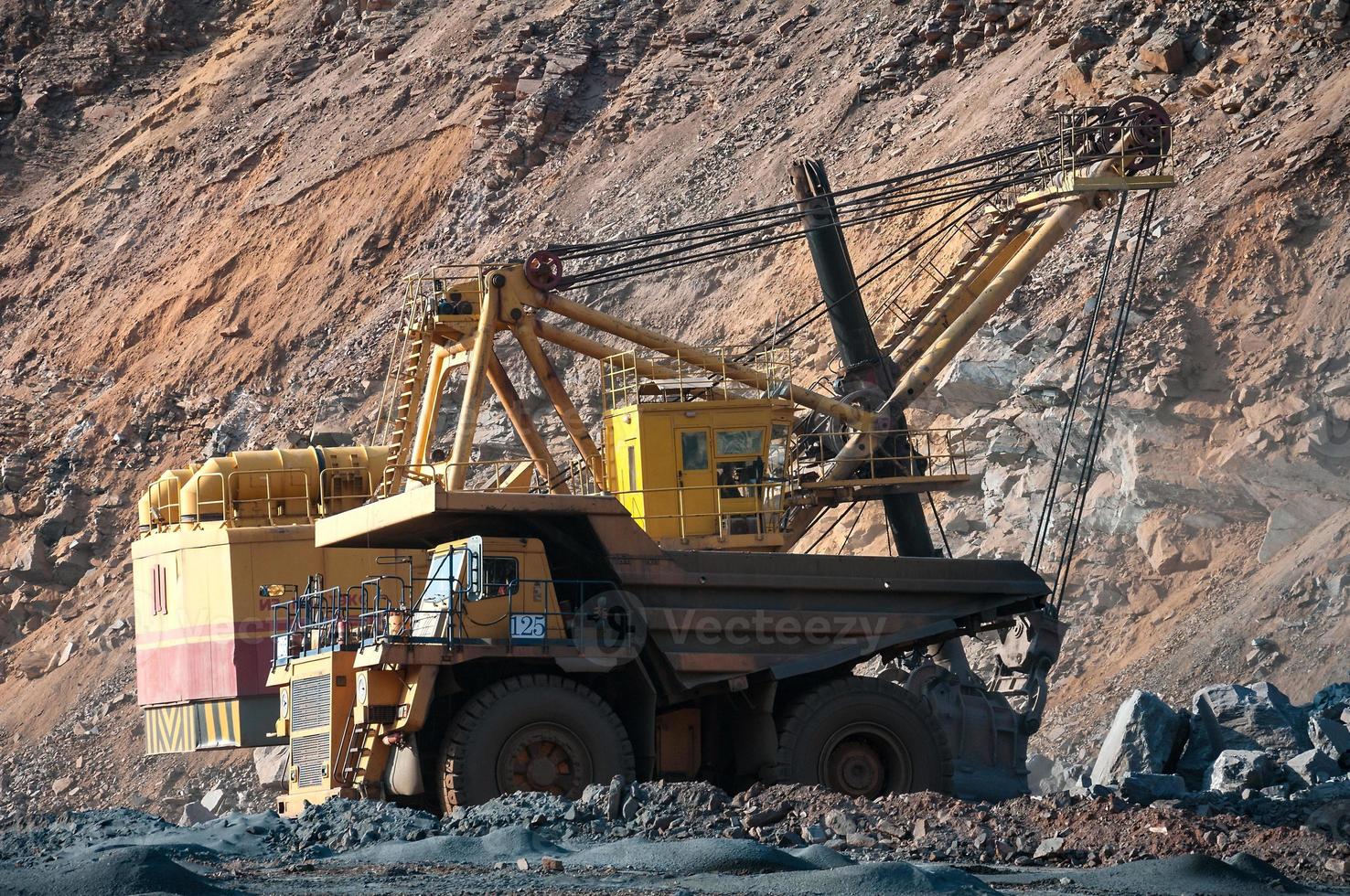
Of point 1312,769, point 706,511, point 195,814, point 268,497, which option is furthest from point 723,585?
point 195,814

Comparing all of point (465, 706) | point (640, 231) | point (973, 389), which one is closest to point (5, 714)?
point (640, 231)

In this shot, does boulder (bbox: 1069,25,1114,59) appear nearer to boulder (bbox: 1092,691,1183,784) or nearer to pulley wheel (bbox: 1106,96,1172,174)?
pulley wheel (bbox: 1106,96,1172,174)

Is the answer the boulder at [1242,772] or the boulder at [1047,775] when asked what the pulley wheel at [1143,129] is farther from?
the boulder at [1242,772]

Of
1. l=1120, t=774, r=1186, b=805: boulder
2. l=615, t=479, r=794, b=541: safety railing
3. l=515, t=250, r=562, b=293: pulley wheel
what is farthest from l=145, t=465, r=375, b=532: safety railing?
l=1120, t=774, r=1186, b=805: boulder

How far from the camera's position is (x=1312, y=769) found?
1670 cm

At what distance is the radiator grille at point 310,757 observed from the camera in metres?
16.7

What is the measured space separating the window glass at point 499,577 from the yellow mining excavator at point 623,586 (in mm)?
29

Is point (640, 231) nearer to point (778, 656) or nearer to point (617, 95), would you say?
point (617, 95)

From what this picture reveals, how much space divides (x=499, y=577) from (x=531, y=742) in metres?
1.53

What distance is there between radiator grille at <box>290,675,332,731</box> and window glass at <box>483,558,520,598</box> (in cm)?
162

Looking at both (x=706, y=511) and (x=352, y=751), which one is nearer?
(x=352, y=751)

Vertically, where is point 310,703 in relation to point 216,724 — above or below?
above

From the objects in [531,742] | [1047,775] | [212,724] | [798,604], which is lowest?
[1047,775]

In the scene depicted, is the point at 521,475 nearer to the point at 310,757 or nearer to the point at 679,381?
the point at 679,381
